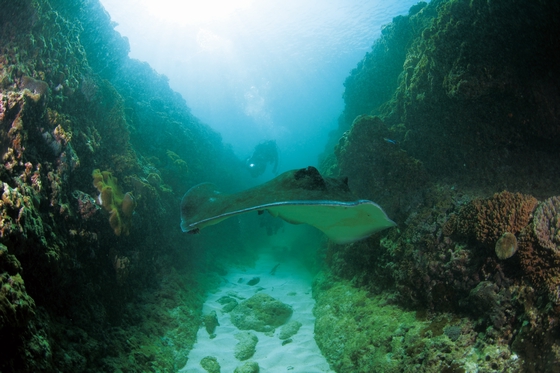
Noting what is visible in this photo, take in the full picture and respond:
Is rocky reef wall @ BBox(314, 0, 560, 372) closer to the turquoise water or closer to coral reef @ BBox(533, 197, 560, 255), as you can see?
coral reef @ BBox(533, 197, 560, 255)

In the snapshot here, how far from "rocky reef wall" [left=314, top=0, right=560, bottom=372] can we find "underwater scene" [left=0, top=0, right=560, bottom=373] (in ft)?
0.09

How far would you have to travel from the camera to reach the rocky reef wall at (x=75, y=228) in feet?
8.92

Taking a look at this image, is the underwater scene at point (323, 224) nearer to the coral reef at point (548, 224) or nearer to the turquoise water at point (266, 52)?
the coral reef at point (548, 224)

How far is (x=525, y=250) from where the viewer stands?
11.6ft

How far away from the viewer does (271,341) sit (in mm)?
5875

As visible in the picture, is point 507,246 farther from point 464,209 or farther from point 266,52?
point 266,52

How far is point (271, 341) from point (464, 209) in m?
4.66

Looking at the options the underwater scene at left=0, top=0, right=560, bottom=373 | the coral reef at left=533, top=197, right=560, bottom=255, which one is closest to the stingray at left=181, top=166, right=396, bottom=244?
the underwater scene at left=0, top=0, right=560, bottom=373

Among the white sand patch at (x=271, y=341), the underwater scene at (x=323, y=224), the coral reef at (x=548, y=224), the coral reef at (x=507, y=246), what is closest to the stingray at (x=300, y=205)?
the underwater scene at (x=323, y=224)

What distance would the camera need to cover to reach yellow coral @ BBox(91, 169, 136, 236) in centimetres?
531

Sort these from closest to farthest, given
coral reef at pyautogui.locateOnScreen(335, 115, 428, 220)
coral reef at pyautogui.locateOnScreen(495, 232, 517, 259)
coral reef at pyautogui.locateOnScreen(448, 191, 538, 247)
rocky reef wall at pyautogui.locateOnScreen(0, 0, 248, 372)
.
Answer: rocky reef wall at pyautogui.locateOnScreen(0, 0, 248, 372) < coral reef at pyautogui.locateOnScreen(495, 232, 517, 259) < coral reef at pyautogui.locateOnScreen(448, 191, 538, 247) < coral reef at pyautogui.locateOnScreen(335, 115, 428, 220)

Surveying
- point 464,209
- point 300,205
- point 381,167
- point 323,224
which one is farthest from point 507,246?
point 381,167

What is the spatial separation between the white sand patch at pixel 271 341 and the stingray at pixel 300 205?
2628mm

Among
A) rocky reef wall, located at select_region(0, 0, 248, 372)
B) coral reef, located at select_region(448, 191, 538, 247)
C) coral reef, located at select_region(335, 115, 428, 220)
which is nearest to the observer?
rocky reef wall, located at select_region(0, 0, 248, 372)
